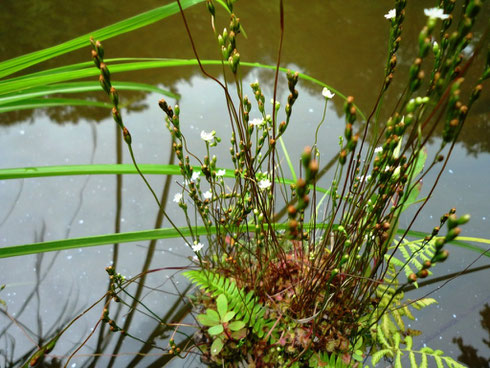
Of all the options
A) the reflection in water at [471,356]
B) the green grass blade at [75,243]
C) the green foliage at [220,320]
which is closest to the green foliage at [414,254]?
the reflection in water at [471,356]

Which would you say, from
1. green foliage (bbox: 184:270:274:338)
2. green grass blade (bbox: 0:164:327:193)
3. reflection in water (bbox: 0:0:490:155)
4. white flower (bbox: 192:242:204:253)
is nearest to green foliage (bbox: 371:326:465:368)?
green foliage (bbox: 184:270:274:338)

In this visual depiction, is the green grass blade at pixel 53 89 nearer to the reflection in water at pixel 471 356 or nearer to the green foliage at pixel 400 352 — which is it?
the green foliage at pixel 400 352

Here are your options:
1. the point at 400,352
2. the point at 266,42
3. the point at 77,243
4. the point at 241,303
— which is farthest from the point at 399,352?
the point at 266,42

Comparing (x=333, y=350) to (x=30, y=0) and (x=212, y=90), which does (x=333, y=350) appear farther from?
(x=30, y=0)

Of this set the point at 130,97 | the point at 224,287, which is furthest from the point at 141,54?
the point at 224,287

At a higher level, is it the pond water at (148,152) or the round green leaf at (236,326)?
the pond water at (148,152)

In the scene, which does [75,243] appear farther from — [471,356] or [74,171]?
[471,356]
